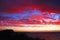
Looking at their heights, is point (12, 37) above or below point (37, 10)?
below

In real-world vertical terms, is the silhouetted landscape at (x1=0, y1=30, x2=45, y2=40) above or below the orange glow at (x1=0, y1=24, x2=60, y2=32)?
below

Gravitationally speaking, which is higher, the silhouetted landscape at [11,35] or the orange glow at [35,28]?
the orange glow at [35,28]

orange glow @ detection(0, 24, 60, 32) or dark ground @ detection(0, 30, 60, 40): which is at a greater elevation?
orange glow @ detection(0, 24, 60, 32)

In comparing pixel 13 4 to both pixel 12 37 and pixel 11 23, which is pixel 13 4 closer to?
pixel 11 23

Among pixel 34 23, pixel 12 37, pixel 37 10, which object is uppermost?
pixel 37 10

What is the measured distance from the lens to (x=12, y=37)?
40.1 inches

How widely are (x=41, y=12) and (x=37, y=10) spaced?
0.04m

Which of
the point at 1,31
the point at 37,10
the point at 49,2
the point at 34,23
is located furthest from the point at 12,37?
the point at 49,2

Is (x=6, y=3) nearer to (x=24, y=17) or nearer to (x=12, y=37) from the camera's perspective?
(x=24, y=17)

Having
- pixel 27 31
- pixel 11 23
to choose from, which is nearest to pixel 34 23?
pixel 27 31

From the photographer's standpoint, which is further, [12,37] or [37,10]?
[37,10]

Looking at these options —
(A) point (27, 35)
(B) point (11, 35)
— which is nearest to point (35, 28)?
(A) point (27, 35)

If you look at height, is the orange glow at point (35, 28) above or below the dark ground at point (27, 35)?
above

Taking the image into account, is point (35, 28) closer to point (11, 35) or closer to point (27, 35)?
point (27, 35)
